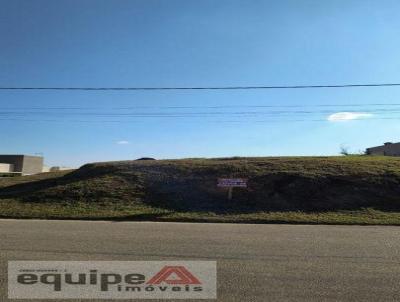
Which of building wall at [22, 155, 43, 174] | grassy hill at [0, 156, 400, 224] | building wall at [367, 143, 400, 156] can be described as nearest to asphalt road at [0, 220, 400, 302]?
grassy hill at [0, 156, 400, 224]

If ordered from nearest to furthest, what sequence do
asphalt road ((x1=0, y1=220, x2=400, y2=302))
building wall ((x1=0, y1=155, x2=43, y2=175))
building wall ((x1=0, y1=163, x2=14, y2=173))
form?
asphalt road ((x1=0, y1=220, x2=400, y2=302))
building wall ((x1=0, y1=163, x2=14, y2=173))
building wall ((x1=0, y1=155, x2=43, y2=175))

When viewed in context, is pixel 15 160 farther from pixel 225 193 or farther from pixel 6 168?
pixel 225 193

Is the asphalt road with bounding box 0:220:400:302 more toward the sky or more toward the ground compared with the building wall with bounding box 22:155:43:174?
more toward the ground

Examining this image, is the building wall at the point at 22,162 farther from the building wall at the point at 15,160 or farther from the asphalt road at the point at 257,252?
the asphalt road at the point at 257,252

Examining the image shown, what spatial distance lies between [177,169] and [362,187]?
30.8 feet

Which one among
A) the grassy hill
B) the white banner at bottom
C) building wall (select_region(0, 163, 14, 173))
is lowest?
the white banner at bottom

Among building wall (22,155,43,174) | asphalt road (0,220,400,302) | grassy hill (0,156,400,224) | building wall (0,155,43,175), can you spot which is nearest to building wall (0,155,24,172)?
building wall (0,155,43,175)

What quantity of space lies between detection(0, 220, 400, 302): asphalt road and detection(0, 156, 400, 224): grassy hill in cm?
426

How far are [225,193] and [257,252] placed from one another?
12.1 metres

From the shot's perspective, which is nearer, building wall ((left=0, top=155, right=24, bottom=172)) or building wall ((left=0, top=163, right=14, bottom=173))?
building wall ((left=0, top=163, right=14, bottom=173))

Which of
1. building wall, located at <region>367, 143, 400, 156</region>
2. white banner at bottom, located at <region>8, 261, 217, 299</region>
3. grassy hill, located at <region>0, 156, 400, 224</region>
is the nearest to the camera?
white banner at bottom, located at <region>8, 261, 217, 299</region>

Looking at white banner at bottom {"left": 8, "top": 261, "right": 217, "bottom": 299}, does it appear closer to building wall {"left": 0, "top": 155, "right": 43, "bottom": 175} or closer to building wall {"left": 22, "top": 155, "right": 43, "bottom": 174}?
building wall {"left": 0, "top": 155, "right": 43, "bottom": 175}

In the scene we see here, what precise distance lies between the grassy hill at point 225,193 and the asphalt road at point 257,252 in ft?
14.0

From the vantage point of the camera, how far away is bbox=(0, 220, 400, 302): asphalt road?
6.34m
